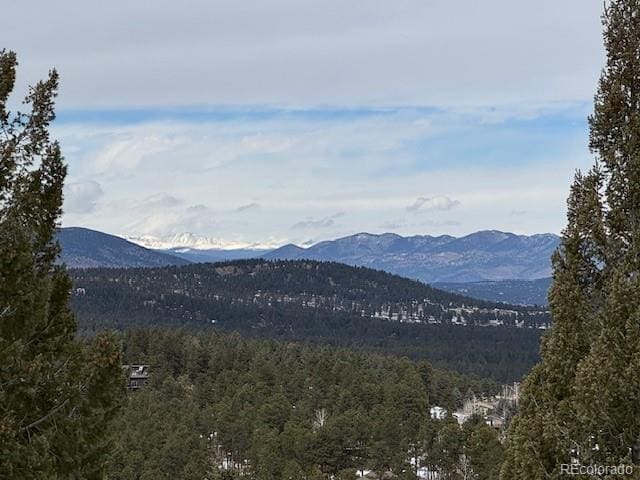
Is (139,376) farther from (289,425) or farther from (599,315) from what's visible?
(599,315)

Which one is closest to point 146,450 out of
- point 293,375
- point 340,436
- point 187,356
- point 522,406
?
point 340,436

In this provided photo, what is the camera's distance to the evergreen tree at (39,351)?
992 cm

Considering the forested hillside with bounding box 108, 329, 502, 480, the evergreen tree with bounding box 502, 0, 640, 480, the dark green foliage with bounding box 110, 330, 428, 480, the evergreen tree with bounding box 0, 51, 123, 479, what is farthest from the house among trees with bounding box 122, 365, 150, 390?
the evergreen tree with bounding box 502, 0, 640, 480

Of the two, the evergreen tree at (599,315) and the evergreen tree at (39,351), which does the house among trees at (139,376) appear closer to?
the evergreen tree at (39,351)

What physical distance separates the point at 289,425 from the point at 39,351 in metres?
39.8

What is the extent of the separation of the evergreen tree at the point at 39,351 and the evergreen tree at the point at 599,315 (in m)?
6.26

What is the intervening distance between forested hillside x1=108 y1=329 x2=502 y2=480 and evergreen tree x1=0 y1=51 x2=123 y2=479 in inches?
511

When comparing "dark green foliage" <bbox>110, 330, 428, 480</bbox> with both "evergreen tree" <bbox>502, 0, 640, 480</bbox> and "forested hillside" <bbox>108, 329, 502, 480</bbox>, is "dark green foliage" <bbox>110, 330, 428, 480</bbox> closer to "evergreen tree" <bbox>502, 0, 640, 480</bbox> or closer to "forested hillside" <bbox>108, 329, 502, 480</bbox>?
"forested hillside" <bbox>108, 329, 502, 480</bbox>

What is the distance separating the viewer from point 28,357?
454 inches

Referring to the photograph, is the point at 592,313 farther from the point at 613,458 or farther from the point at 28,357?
the point at 28,357

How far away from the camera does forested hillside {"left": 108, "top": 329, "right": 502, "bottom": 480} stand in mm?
42469

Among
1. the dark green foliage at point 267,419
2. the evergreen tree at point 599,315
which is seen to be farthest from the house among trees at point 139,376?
the evergreen tree at point 599,315

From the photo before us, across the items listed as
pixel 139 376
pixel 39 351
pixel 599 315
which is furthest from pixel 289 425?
pixel 599 315

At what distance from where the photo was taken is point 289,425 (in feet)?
164
